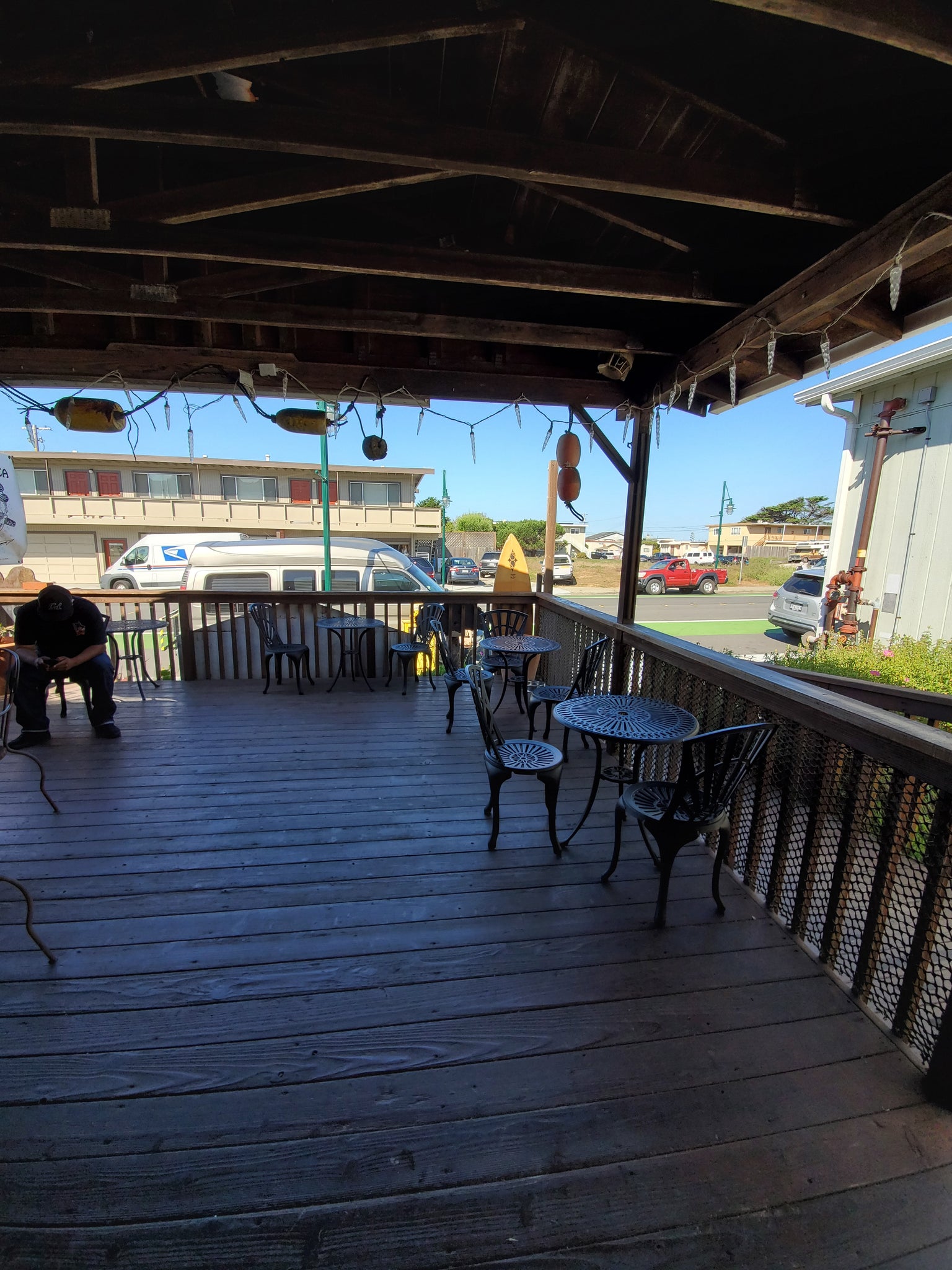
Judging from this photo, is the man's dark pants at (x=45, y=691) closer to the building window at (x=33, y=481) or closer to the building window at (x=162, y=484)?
the building window at (x=162, y=484)

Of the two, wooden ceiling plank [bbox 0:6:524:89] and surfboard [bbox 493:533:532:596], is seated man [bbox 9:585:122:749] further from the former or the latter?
surfboard [bbox 493:533:532:596]

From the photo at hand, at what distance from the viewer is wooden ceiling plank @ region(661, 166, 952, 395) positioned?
1562mm

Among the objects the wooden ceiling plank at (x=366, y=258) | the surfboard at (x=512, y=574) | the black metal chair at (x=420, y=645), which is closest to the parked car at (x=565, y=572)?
the surfboard at (x=512, y=574)

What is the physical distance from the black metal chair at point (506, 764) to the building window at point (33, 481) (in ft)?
59.2

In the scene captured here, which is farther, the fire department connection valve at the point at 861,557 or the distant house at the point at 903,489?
the fire department connection valve at the point at 861,557

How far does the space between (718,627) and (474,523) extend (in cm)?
2492

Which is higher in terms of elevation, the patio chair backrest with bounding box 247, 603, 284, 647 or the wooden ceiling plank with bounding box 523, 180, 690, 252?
the wooden ceiling plank with bounding box 523, 180, 690, 252

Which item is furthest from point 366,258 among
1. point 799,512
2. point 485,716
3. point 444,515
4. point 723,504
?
point 799,512

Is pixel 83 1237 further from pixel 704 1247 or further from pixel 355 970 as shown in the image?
pixel 704 1247

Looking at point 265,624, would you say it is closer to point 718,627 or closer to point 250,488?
point 718,627

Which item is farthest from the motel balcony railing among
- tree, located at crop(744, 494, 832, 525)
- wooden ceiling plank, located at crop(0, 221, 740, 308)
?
tree, located at crop(744, 494, 832, 525)

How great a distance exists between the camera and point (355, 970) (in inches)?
67.2

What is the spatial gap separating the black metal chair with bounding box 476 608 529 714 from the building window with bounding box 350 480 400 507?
11.9 meters

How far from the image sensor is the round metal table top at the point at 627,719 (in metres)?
2.16
